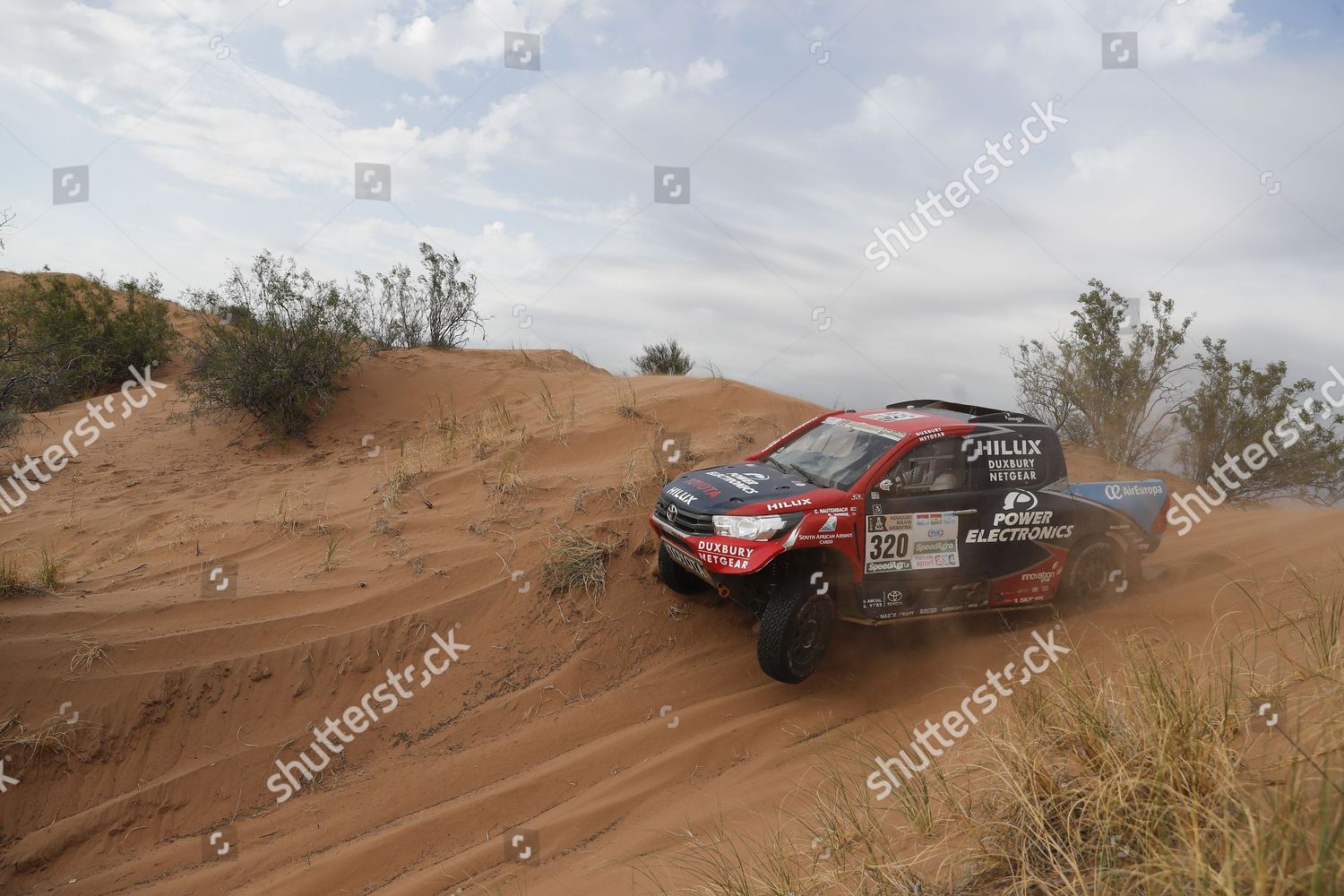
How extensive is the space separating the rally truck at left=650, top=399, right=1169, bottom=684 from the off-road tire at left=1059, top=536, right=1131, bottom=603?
1 centimetres

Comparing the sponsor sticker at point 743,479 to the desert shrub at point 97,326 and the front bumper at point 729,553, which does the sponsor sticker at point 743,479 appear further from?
the desert shrub at point 97,326

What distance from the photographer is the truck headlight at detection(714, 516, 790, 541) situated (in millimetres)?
5555

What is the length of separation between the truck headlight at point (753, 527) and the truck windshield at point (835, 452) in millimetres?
720

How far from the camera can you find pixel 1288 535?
8.96 metres

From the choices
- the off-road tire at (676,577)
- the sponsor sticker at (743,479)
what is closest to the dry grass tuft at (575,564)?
the off-road tire at (676,577)

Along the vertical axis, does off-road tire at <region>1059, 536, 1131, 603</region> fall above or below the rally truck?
below

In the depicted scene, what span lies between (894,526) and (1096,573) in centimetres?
265

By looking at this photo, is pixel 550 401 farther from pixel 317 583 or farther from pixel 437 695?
pixel 437 695

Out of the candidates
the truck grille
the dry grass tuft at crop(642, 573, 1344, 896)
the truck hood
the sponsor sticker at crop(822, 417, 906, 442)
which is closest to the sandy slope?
the dry grass tuft at crop(642, 573, 1344, 896)

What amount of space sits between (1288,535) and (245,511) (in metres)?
12.4

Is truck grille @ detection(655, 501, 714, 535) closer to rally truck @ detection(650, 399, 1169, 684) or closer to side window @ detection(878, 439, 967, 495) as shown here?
rally truck @ detection(650, 399, 1169, 684)

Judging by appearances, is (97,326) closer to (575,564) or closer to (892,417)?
(575,564)

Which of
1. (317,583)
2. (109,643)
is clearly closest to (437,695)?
(317,583)

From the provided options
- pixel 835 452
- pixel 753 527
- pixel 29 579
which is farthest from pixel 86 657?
pixel 835 452
